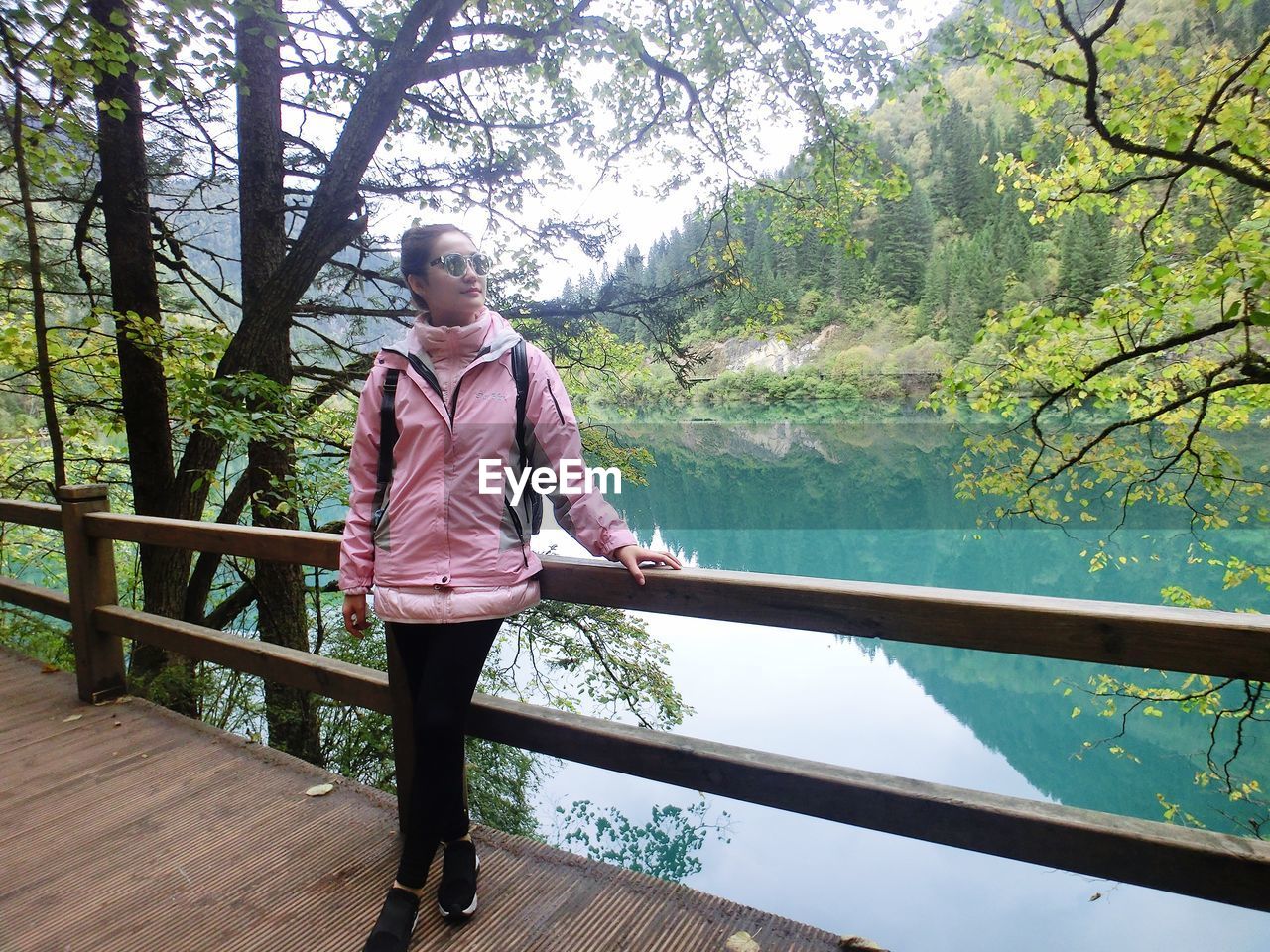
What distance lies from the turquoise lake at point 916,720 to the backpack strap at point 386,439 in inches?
83.6

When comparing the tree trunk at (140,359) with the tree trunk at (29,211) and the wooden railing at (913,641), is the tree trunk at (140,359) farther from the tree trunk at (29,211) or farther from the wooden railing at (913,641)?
the wooden railing at (913,641)

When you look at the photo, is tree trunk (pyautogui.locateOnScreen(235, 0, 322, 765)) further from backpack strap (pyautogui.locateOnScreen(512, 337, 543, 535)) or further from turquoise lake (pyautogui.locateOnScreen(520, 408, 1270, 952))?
backpack strap (pyautogui.locateOnScreen(512, 337, 543, 535))

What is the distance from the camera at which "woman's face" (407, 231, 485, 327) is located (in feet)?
4.98

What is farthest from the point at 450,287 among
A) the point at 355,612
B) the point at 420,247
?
the point at 355,612

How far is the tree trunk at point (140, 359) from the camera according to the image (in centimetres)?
429

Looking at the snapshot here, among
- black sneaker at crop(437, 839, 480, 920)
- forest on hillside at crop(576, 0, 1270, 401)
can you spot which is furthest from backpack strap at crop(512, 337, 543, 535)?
forest on hillside at crop(576, 0, 1270, 401)

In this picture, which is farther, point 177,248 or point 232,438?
point 177,248

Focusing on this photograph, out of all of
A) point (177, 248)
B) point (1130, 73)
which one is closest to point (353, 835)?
point (177, 248)

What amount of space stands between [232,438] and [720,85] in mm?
4176

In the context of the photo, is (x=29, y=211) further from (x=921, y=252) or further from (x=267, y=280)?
(x=921, y=252)

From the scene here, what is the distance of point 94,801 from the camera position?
218 centimetres

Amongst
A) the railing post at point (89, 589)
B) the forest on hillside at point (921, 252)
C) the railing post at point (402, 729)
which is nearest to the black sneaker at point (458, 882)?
the railing post at point (402, 729)

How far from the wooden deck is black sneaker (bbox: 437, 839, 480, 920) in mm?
39

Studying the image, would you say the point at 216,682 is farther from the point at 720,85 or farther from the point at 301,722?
the point at 720,85
